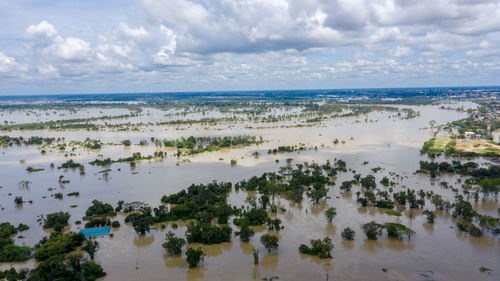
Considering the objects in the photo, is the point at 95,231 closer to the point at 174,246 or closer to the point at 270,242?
the point at 174,246

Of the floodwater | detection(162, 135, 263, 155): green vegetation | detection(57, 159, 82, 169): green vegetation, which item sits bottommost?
the floodwater

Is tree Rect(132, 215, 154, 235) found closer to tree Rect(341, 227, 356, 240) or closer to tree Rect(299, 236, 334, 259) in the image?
tree Rect(299, 236, 334, 259)

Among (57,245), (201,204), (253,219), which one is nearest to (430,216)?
(253,219)

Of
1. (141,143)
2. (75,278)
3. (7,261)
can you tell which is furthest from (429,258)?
(141,143)

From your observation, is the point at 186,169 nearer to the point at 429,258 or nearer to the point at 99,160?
the point at 99,160

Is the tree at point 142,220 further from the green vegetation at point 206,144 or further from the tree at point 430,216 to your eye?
the green vegetation at point 206,144

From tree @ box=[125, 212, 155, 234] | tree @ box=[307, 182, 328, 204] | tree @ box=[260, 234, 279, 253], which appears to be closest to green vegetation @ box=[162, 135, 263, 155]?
tree @ box=[125, 212, 155, 234]
